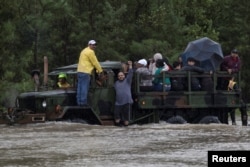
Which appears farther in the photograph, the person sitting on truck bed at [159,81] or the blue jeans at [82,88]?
the person sitting on truck bed at [159,81]

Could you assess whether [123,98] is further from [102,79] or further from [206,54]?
[206,54]

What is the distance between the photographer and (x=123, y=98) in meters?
18.5

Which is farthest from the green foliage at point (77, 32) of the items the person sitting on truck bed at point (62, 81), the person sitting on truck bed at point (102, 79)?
the person sitting on truck bed at point (102, 79)

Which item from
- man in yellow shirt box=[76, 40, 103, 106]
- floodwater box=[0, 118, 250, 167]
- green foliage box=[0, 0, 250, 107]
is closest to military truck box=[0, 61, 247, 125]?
man in yellow shirt box=[76, 40, 103, 106]

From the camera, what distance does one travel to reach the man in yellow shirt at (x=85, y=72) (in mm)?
18266

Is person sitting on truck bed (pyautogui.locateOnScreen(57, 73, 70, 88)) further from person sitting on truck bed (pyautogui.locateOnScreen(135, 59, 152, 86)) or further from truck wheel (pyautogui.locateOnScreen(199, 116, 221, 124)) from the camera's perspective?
truck wheel (pyautogui.locateOnScreen(199, 116, 221, 124))

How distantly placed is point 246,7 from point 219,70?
63.6 feet

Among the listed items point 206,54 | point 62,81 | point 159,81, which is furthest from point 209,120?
point 62,81

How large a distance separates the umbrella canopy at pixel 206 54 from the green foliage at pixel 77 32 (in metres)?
6.41

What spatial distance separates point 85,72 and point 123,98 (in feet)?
3.62

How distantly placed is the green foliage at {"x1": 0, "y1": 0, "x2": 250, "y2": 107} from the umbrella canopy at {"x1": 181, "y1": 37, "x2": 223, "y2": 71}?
21.0 ft

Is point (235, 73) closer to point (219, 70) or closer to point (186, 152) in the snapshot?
point (219, 70)

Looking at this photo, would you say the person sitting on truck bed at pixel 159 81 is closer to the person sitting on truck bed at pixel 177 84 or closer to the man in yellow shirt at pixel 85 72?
the person sitting on truck bed at pixel 177 84

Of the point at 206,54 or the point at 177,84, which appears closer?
the point at 177,84
